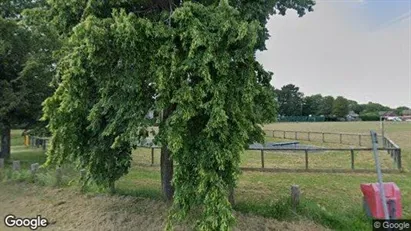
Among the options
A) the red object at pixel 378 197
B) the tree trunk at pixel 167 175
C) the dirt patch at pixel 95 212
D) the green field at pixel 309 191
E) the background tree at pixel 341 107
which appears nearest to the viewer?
the red object at pixel 378 197

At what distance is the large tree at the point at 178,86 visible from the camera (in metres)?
4.62

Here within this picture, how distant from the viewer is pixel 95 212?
683cm

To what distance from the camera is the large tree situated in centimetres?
462

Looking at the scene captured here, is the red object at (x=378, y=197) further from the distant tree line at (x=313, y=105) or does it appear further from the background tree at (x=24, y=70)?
the distant tree line at (x=313, y=105)

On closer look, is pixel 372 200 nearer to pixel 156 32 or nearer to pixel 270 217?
Result: pixel 270 217

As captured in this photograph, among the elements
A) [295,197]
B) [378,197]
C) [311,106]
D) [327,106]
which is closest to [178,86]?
[295,197]

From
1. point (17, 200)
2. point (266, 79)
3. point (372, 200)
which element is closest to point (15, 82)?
point (17, 200)

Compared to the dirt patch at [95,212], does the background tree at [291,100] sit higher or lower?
higher

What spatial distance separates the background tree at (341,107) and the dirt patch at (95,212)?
103 meters

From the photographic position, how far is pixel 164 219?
609cm

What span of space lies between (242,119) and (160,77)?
1.36 meters

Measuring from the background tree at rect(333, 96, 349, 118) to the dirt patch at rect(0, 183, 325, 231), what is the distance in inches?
4042

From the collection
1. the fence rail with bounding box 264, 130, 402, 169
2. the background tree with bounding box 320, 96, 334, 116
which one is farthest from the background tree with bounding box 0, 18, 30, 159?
the background tree with bounding box 320, 96, 334, 116

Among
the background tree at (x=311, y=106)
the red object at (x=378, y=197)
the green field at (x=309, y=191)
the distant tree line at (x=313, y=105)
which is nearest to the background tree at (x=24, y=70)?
the green field at (x=309, y=191)
